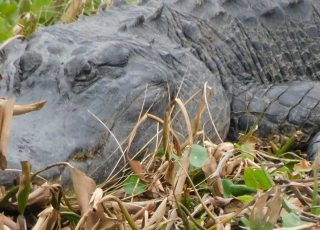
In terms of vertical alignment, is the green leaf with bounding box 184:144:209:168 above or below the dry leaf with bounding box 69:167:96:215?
below

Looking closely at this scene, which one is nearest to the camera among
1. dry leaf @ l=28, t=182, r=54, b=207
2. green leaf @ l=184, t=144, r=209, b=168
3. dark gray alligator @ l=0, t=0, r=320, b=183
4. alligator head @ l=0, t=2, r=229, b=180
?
dry leaf @ l=28, t=182, r=54, b=207

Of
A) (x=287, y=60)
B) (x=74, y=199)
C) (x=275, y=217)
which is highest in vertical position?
(x=275, y=217)

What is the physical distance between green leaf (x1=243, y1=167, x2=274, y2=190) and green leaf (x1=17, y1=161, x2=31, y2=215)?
70 centimetres

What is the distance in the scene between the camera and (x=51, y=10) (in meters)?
5.30

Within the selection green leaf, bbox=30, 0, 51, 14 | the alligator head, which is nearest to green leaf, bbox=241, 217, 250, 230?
the alligator head

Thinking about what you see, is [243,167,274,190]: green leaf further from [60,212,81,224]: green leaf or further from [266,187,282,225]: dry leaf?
[60,212,81,224]: green leaf

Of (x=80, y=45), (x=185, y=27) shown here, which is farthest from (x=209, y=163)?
(x=185, y=27)

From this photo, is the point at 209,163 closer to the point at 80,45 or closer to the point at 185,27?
the point at 80,45

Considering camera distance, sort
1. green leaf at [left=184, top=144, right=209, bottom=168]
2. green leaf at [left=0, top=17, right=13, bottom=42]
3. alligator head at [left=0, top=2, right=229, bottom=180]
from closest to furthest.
Answer: green leaf at [left=184, top=144, right=209, bottom=168], alligator head at [left=0, top=2, right=229, bottom=180], green leaf at [left=0, top=17, right=13, bottom=42]

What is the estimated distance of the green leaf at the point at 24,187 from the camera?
2.43 meters

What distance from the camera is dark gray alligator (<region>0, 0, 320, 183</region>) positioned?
3.26 m

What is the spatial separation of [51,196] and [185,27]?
221cm

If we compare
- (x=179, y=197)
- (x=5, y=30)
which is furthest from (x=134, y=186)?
(x=5, y=30)

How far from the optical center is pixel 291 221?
96.6 inches
